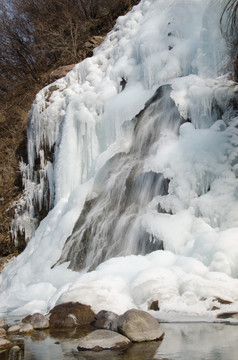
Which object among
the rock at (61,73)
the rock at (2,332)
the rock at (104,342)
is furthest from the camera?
the rock at (61,73)

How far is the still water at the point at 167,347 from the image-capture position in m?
3.04

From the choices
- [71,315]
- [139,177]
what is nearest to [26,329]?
[71,315]

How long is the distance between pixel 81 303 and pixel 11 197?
7716 mm

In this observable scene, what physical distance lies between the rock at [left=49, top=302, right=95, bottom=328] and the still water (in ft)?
1.32

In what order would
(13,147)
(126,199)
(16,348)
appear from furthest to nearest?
(13,147) < (126,199) < (16,348)

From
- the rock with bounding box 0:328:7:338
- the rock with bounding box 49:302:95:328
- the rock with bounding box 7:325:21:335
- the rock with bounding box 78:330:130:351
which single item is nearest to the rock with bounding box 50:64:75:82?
the rock with bounding box 49:302:95:328

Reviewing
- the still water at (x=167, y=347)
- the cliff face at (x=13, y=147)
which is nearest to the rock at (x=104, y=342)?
the still water at (x=167, y=347)

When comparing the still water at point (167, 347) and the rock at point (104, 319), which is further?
the rock at point (104, 319)

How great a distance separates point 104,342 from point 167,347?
1.52 ft

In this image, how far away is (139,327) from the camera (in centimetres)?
359

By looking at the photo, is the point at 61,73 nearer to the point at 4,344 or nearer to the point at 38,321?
the point at 38,321

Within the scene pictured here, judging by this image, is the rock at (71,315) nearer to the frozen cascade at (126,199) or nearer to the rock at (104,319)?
the rock at (104,319)

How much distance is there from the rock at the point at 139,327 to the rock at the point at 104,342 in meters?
0.10

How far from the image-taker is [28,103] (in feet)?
46.1
